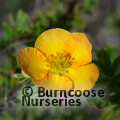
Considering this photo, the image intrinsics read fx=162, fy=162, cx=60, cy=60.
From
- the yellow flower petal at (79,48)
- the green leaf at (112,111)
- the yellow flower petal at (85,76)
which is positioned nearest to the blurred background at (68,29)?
the green leaf at (112,111)

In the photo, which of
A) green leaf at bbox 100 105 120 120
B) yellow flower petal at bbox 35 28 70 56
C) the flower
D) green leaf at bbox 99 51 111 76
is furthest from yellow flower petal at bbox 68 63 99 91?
green leaf at bbox 100 105 120 120

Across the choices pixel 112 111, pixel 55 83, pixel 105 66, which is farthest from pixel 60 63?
pixel 112 111

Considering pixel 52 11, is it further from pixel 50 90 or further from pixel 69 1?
pixel 50 90

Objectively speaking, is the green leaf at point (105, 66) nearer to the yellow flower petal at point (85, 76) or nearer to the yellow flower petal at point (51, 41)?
the yellow flower petal at point (85, 76)

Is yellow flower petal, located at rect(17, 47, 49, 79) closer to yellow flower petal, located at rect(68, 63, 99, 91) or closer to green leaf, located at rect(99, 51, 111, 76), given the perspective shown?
yellow flower petal, located at rect(68, 63, 99, 91)

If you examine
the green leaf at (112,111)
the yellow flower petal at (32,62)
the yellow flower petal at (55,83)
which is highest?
the yellow flower petal at (32,62)

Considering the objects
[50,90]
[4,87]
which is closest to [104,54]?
[50,90]
